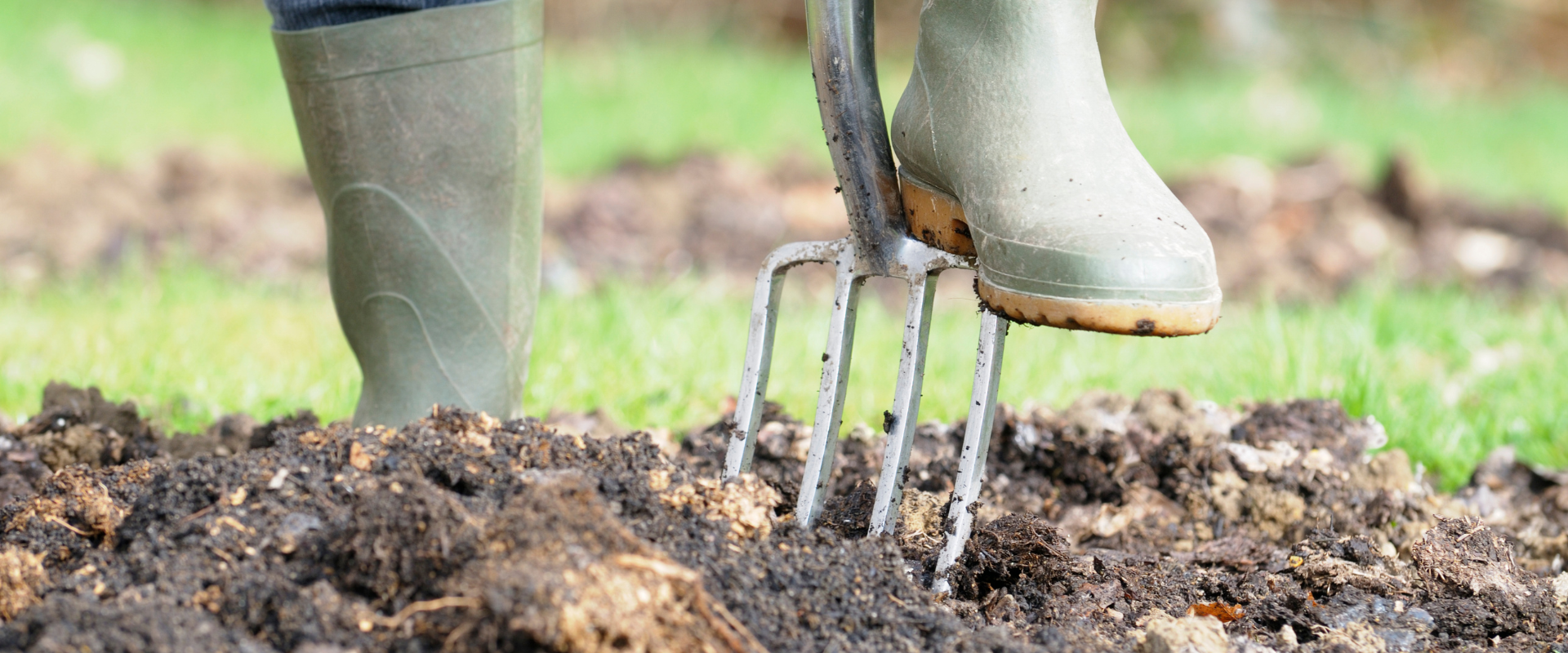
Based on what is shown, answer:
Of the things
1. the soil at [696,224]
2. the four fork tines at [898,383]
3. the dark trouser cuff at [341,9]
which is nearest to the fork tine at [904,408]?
the four fork tines at [898,383]

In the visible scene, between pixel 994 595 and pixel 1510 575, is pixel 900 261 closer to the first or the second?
pixel 994 595

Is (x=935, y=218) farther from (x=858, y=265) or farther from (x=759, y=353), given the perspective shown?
(x=759, y=353)

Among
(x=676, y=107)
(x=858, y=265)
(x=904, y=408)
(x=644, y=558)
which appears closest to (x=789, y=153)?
(x=676, y=107)

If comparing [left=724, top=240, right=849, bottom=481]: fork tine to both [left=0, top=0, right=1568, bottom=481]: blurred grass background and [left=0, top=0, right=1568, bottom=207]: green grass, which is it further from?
[left=0, top=0, right=1568, bottom=207]: green grass

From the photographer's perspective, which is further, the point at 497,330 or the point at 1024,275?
the point at 497,330

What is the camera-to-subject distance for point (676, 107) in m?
6.21

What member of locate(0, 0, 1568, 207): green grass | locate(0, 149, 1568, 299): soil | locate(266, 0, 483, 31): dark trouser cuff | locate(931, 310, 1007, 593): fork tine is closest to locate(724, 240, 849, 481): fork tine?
locate(931, 310, 1007, 593): fork tine

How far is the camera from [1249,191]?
471 centimetres

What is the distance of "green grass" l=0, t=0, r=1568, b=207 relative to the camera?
17.3 feet

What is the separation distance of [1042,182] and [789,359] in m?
1.33

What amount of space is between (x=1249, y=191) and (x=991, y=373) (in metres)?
3.76

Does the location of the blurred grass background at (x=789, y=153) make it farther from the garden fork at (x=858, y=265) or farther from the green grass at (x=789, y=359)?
the garden fork at (x=858, y=265)

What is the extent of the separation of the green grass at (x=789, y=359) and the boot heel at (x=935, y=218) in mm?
770

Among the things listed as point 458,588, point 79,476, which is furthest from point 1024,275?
point 79,476
